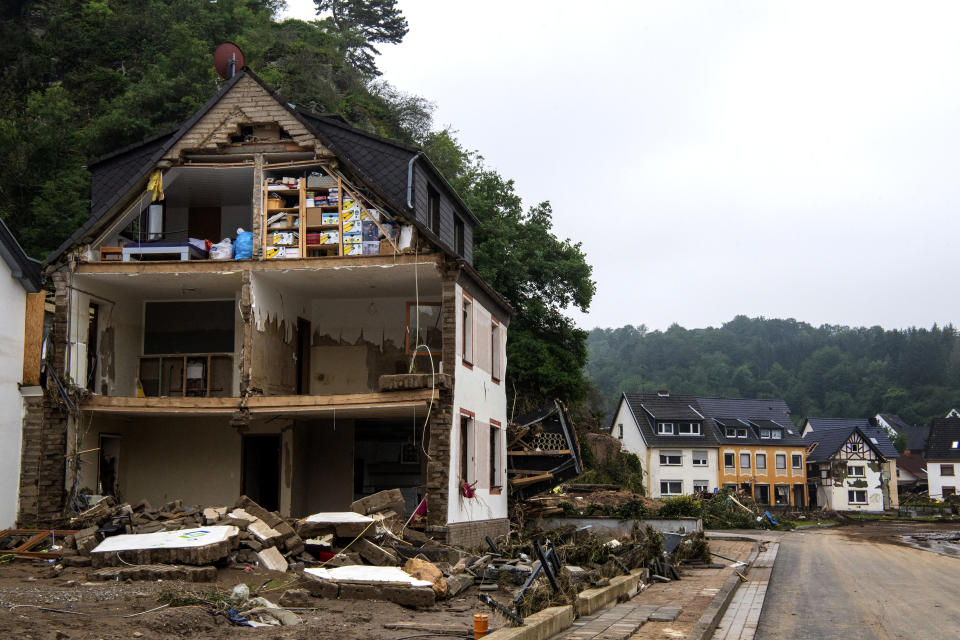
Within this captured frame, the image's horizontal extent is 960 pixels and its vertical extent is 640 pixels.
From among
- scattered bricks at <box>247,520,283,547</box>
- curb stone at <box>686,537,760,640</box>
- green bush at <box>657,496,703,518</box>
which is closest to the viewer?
curb stone at <box>686,537,760,640</box>

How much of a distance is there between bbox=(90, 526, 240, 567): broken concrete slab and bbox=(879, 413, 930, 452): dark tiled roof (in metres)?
104

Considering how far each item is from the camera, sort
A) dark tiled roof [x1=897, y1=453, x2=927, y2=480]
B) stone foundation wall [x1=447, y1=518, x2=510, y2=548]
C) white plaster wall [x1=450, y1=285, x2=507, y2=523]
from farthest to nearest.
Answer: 1. dark tiled roof [x1=897, y1=453, x2=927, y2=480]
2. white plaster wall [x1=450, y1=285, x2=507, y2=523]
3. stone foundation wall [x1=447, y1=518, x2=510, y2=548]

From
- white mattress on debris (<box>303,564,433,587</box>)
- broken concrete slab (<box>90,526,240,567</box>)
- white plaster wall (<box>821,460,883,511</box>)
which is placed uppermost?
broken concrete slab (<box>90,526,240,567</box>)

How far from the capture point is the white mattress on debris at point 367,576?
13.2 metres

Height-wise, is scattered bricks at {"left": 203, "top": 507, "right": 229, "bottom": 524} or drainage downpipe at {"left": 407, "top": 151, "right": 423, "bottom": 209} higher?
drainage downpipe at {"left": 407, "top": 151, "right": 423, "bottom": 209}

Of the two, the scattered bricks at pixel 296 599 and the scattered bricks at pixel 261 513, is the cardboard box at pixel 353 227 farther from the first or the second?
the scattered bricks at pixel 296 599

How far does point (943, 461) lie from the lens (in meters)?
83.6

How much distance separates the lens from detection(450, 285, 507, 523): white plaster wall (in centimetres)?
2012

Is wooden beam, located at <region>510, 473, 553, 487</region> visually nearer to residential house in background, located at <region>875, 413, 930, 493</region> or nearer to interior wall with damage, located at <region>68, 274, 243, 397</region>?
interior wall with damage, located at <region>68, 274, 243, 397</region>

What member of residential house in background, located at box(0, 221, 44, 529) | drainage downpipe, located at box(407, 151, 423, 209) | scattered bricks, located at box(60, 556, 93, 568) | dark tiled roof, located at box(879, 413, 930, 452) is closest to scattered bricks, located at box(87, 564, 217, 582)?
scattered bricks, located at box(60, 556, 93, 568)

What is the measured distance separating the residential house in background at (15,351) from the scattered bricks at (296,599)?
32.2 ft

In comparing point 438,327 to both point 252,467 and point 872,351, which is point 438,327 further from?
point 872,351

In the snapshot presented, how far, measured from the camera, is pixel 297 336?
77.9ft

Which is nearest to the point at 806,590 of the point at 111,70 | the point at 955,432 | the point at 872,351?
the point at 111,70
